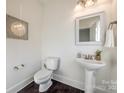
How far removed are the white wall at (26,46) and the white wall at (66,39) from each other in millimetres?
273

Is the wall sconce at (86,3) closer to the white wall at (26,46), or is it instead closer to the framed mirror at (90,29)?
the framed mirror at (90,29)

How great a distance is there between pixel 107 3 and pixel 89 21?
1.67 feet

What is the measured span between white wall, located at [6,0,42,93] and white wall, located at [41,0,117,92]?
10.7 inches

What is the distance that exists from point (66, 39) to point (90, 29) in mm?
730

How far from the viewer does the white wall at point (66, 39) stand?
192 cm

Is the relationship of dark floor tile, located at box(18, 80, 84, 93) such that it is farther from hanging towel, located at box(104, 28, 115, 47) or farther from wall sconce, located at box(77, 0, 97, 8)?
wall sconce, located at box(77, 0, 97, 8)

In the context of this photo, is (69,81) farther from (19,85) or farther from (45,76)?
(19,85)

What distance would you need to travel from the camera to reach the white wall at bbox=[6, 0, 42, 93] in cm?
200

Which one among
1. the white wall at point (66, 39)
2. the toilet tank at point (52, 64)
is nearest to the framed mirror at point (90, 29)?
the white wall at point (66, 39)

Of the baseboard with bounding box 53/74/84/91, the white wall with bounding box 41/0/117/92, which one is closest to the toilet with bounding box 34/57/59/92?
the white wall with bounding box 41/0/117/92

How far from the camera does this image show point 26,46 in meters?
2.49

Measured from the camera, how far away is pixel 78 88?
7.55 ft

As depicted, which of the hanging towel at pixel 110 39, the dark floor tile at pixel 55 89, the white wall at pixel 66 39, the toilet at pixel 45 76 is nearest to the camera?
the hanging towel at pixel 110 39
